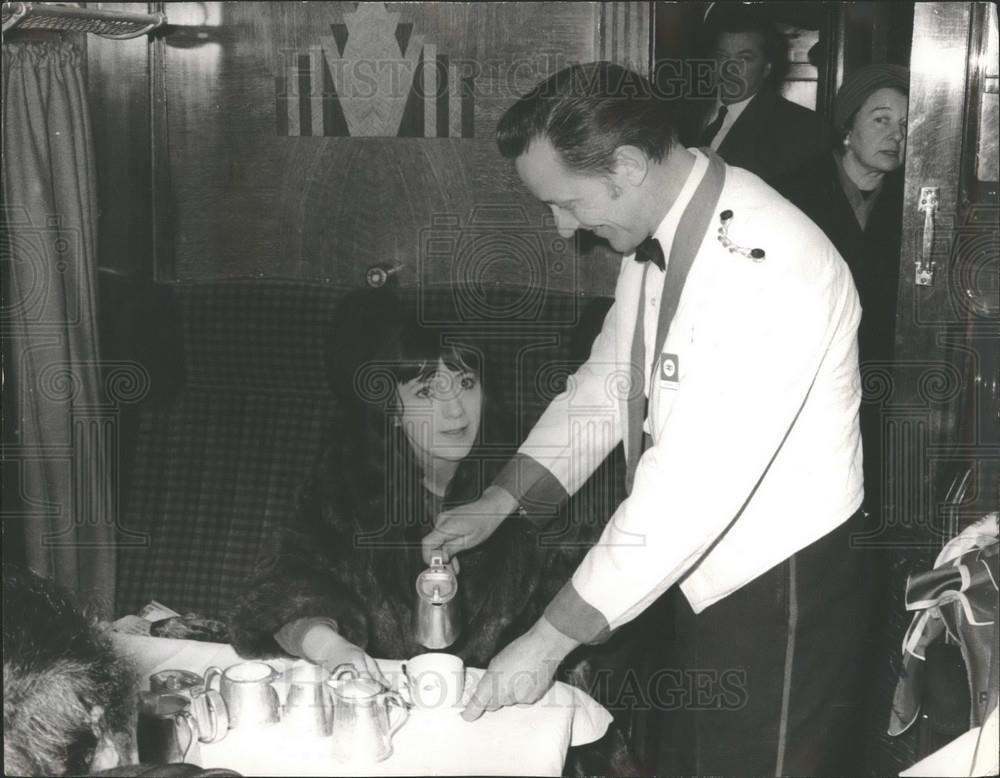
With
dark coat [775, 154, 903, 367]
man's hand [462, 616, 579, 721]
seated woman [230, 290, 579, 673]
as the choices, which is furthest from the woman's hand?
dark coat [775, 154, 903, 367]

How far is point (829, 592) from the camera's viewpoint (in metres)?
1.52

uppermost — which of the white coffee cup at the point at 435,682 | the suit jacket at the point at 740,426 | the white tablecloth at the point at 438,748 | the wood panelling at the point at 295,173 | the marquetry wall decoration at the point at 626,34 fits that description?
the marquetry wall decoration at the point at 626,34

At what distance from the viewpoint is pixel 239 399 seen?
1594 millimetres

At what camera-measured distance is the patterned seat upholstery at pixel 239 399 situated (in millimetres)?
1551

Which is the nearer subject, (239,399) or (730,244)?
(730,244)

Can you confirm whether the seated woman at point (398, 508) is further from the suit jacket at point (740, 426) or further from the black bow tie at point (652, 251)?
the black bow tie at point (652, 251)

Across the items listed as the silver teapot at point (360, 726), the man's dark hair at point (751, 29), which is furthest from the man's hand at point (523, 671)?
the man's dark hair at point (751, 29)

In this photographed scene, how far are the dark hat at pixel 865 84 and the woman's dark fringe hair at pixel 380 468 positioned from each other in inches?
26.5

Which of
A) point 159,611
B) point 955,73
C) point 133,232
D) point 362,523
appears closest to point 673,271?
point 955,73

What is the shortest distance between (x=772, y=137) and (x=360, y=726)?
40.9 inches

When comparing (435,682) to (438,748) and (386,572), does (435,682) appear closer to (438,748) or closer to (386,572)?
(438,748)

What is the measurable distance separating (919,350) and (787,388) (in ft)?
1.05

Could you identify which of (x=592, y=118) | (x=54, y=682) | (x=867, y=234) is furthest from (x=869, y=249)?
(x=54, y=682)

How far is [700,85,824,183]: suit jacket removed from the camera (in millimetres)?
1478
